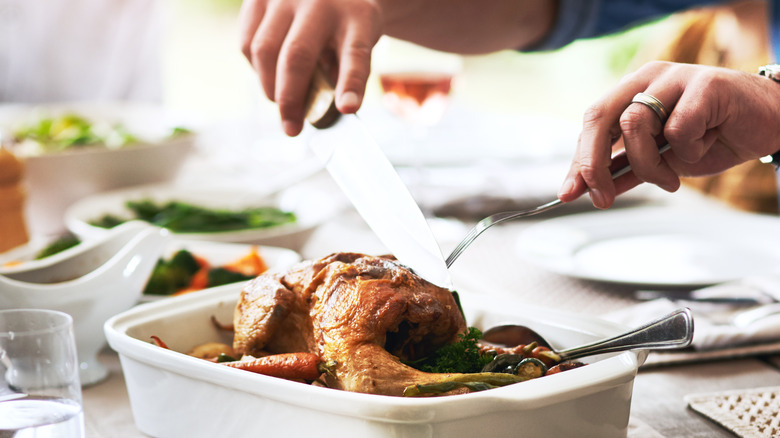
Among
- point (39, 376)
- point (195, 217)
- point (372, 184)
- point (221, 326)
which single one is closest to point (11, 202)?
point (195, 217)

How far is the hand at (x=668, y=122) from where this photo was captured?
1139 mm

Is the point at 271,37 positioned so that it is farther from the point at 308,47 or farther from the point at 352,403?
the point at 352,403

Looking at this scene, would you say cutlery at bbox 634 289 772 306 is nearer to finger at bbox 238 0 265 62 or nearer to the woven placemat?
the woven placemat

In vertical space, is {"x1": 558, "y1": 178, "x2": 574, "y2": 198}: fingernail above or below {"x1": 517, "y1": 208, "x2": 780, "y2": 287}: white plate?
above

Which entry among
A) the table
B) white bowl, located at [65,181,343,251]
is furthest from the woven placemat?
white bowl, located at [65,181,343,251]

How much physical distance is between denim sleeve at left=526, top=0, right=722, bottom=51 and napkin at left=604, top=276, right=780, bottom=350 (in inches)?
44.9

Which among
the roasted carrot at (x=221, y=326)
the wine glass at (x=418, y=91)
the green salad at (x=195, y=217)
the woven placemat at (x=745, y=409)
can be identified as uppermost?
the wine glass at (x=418, y=91)

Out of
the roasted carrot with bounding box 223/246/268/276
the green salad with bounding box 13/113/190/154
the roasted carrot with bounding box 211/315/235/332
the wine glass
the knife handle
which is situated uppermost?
the knife handle

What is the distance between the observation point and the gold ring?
1127 millimetres

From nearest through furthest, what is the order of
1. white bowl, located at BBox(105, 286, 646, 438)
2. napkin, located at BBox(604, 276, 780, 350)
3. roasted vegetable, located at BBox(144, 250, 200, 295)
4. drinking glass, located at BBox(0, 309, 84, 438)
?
white bowl, located at BBox(105, 286, 646, 438) → drinking glass, located at BBox(0, 309, 84, 438) → napkin, located at BBox(604, 276, 780, 350) → roasted vegetable, located at BBox(144, 250, 200, 295)

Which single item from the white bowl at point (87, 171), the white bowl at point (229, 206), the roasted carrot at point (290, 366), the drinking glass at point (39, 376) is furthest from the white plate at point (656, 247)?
the white bowl at point (87, 171)

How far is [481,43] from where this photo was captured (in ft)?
7.85

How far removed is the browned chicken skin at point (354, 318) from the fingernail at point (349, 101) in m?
0.24

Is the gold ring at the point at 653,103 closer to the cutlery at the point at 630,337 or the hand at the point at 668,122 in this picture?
the hand at the point at 668,122
